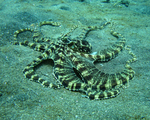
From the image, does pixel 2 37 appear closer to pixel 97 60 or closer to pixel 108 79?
pixel 97 60

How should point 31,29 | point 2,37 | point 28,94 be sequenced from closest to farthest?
1. point 28,94
2. point 2,37
3. point 31,29

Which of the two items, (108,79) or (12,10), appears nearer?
(108,79)

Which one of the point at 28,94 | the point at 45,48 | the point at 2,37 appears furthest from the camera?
the point at 2,37

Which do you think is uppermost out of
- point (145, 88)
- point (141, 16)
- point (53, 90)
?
point (141, 16)

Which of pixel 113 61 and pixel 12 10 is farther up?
pixel 12 10

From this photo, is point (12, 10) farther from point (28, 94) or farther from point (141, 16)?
point (141, 16)

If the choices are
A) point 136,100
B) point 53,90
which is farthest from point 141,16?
point 53,90
